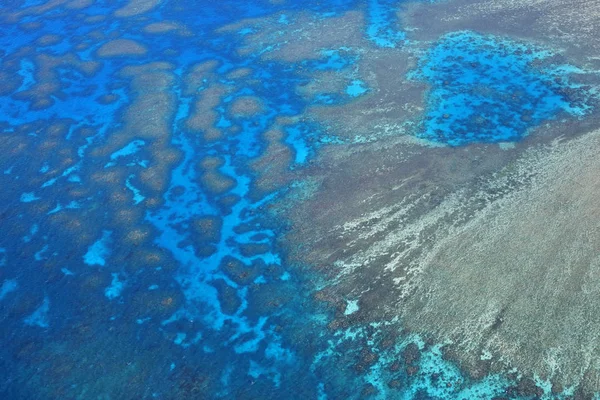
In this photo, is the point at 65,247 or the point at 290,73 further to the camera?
the point at 290,73

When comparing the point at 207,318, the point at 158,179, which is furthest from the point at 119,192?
the point at 207,318

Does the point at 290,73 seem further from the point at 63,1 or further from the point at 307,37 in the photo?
the point at 63,1

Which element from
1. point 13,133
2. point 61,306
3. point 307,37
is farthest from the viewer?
point 307,37

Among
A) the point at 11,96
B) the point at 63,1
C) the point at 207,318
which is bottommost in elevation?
the point at 207,318

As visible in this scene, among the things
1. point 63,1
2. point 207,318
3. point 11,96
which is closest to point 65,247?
point 207,318

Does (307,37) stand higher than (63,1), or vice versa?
(63,1)

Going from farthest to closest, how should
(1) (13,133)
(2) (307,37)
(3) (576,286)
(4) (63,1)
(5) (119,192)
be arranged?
1. (4) (63,1)
2. (2) (307,37)
3. (1) (13,133)
4. (5) (119,192)
5. (3) (576,286)
